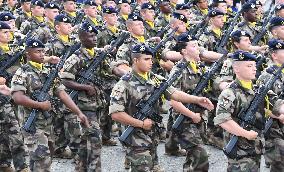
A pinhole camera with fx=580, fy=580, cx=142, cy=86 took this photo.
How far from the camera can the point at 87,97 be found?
29.1 feet

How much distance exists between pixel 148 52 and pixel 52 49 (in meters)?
3.45

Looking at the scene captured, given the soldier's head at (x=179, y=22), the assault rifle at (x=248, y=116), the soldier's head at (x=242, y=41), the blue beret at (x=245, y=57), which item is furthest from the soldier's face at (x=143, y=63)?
the soldier's head at (x=179, y=22)

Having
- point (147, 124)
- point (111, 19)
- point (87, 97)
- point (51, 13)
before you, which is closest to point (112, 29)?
point (111, 19)

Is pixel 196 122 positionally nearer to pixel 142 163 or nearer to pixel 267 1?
pixel 142 163

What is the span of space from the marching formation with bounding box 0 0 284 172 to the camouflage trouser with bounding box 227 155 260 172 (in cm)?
1

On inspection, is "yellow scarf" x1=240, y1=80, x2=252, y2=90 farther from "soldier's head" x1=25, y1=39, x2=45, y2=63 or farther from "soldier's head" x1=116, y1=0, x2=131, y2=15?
"soldier's head" x1=116, y1=0, x2=131, y2=15

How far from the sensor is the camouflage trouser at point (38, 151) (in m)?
7.97

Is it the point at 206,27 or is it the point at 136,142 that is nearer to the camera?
the point at 136,142

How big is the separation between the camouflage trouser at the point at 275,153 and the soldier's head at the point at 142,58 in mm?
1989

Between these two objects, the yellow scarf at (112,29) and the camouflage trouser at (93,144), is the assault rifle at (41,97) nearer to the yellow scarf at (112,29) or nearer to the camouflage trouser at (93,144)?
the camouflage trouser at (93,144)

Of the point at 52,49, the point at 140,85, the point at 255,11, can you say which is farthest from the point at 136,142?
the point at 255,11

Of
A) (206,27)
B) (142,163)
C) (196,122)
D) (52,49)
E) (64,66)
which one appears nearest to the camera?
(142,163)

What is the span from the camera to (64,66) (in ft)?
28.6

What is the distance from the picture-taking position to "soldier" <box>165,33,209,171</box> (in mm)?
8320
